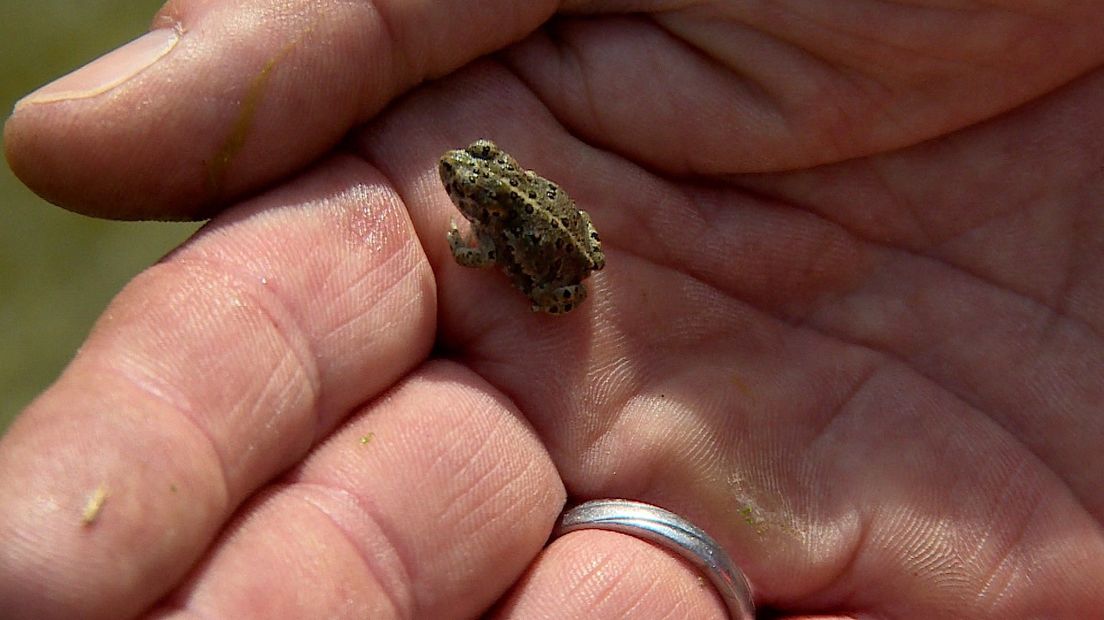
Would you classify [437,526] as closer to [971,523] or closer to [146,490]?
[146,490]

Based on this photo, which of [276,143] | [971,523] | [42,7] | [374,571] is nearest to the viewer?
[374,571]

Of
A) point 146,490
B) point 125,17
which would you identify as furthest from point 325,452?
point 125,17

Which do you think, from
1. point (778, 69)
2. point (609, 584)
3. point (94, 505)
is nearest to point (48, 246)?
point (94, 505)

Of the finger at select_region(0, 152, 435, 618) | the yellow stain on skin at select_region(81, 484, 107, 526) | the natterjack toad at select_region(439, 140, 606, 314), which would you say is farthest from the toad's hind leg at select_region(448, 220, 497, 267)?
the yellow stain on skin at select_region(81, 484, 107, 526)

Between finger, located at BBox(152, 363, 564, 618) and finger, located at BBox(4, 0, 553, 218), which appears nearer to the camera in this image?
finger, located at BBox(152, 363, 564, 618)

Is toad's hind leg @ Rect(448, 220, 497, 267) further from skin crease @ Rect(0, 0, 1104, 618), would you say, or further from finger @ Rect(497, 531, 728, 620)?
finger @ Rect(497, 531, 728, 620)

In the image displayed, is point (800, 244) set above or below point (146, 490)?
below
